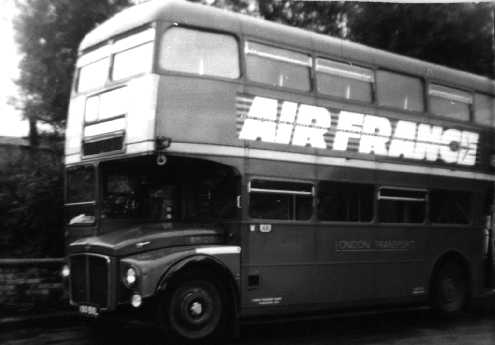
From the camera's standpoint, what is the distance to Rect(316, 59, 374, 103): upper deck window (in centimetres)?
955

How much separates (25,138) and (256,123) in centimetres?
775

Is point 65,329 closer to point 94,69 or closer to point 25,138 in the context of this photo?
point 94,69

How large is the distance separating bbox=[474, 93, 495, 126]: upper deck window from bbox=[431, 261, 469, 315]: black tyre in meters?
2.48

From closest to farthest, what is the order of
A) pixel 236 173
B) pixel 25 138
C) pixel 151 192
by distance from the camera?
pixel 236 173 → pixel 151 192 → pixel 25 138

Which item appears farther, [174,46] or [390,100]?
[390,100]

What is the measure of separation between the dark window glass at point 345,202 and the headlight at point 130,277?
3.00 m

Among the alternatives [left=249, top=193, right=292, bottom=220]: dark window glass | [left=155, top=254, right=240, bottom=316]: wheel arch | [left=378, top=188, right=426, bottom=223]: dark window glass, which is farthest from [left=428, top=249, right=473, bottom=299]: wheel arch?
[left=155, top=254, right=240, bottom=316]: wheel arch

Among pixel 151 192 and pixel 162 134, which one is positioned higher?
pixel 162 134

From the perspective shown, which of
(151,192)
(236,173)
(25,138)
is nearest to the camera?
(236,173)

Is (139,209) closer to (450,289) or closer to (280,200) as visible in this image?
(280,200)

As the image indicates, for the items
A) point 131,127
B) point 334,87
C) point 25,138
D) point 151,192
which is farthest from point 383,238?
point 25,138

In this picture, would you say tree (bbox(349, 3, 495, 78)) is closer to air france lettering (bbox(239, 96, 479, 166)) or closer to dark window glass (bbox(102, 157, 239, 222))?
air france lettering (bbox(239, 96, 479, 166))

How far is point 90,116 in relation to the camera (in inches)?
352

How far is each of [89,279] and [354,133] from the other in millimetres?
4198
